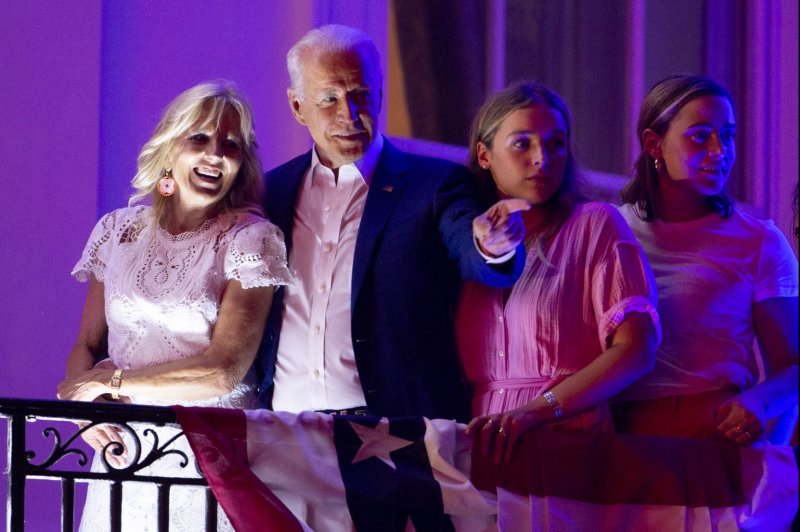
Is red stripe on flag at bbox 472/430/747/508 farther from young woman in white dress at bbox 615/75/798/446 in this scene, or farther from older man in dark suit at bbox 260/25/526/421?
older man in dark suit at bbox 260/25/526/421

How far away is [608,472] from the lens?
2.89 m

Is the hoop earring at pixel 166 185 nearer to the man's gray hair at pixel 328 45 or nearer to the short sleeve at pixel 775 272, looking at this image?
the man's gray hair at pixel 328 45

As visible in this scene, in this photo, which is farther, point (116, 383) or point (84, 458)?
point (116, 383)

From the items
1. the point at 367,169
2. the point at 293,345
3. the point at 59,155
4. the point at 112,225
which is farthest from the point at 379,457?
the point at 59,155

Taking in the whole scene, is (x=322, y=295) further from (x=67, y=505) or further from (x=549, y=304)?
(x=67, y=505)

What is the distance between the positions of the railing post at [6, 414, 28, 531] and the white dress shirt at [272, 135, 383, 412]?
33.7 inches

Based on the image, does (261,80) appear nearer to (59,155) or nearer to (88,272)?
(59,155)

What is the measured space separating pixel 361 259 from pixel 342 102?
51cm

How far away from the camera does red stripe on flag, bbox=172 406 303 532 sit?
283 cm

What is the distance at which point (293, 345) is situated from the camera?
3.49m

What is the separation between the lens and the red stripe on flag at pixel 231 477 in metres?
2.83

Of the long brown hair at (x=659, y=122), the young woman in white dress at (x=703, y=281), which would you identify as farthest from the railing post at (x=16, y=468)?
the long brown hair at (x=659, y=122)

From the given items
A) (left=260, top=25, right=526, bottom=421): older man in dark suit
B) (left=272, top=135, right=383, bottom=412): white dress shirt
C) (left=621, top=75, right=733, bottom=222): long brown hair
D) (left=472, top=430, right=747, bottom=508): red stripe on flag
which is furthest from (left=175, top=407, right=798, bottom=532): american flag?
(left=621, top=75, right=733, bottom=222): long brown hair

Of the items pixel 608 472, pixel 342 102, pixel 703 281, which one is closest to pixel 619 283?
pixel 703 281
